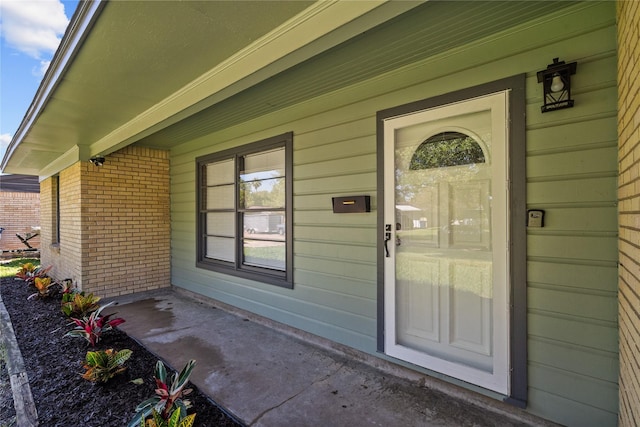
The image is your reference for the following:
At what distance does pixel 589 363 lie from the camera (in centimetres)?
178

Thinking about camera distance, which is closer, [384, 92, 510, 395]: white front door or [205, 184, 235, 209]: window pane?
[384, 92, 510, 395]: white front door

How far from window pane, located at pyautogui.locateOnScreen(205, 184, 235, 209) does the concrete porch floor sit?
176 cm

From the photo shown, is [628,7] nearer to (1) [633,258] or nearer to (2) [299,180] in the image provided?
(1) [633,258]

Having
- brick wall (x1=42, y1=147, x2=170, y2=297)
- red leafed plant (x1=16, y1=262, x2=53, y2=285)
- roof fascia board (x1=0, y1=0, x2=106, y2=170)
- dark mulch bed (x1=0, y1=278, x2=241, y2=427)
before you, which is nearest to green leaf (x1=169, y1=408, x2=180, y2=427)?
dark mulch bed (x1=0, y1=278, x2=241, y2=427)

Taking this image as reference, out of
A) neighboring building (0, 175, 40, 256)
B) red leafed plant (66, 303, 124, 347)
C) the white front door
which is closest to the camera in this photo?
the white front door

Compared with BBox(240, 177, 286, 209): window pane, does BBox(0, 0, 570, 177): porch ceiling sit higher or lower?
higher

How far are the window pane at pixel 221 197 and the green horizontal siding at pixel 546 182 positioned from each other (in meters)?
1.89

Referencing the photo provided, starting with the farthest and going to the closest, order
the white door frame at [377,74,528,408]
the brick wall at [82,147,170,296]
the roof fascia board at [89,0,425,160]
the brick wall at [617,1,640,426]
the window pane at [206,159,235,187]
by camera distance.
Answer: the brick wall at [82,147,170,296], the window pane at [206,159,235,187], the white door frame at [377,74,528,408], the roof fascia board at [89,0,425,160], the brick wall at [617,1,640,426]

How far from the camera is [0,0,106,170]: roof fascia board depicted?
176cm

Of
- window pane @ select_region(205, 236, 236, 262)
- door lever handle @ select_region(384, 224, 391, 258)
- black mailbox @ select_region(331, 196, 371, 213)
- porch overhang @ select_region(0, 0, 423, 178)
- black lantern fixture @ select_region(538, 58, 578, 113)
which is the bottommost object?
window pane @ select_region(205, 236, 236, 262)

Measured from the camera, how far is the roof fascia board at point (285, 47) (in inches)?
62.0

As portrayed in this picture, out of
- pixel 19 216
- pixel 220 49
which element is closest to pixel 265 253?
pixel 220 49

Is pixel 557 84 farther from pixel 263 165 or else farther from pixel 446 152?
pixel 263 165

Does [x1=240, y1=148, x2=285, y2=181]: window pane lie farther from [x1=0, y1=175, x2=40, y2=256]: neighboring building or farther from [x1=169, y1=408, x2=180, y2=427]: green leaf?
[x1=0, y1=175, x2=40, y2=256]: neighboring building
